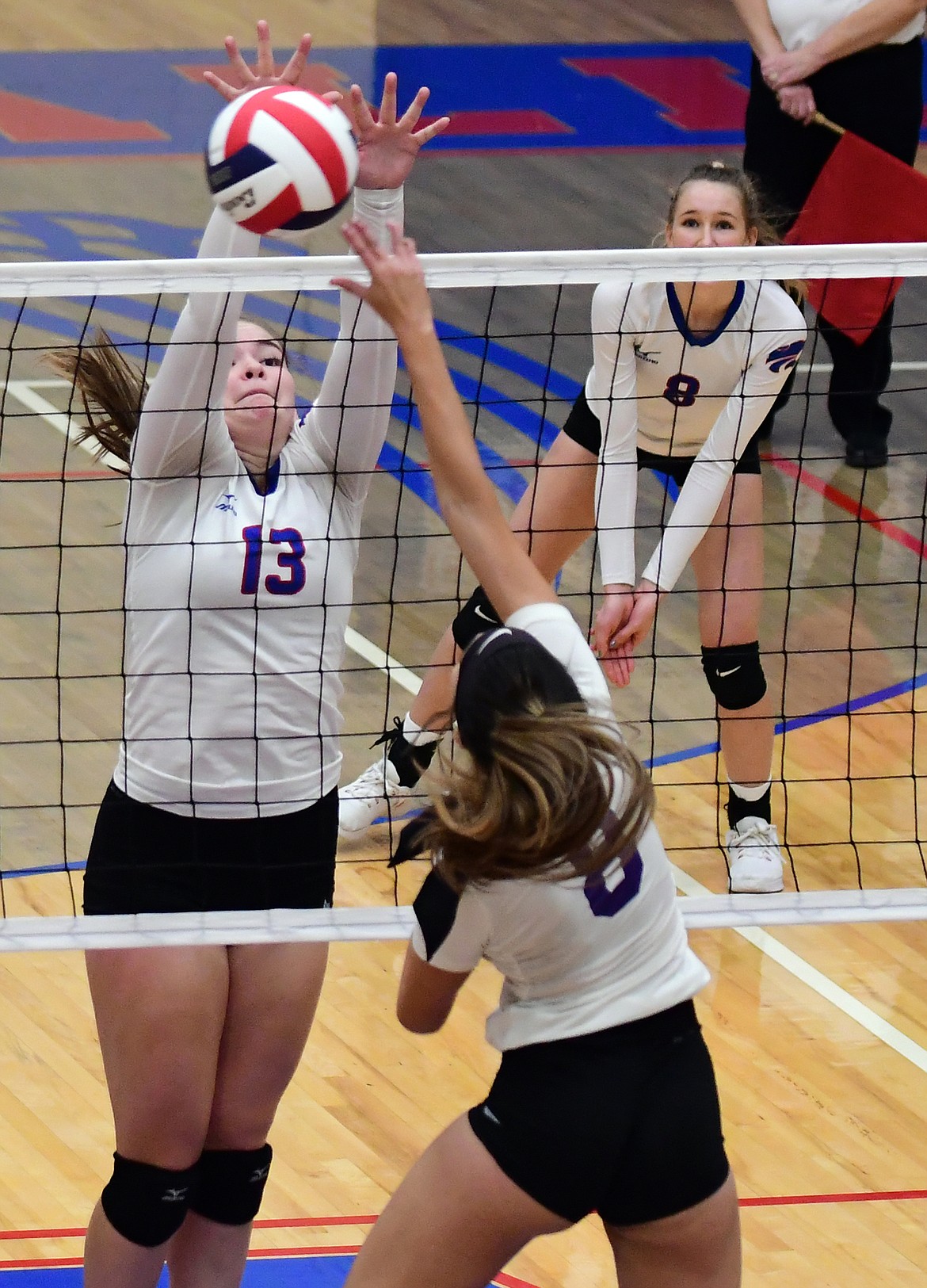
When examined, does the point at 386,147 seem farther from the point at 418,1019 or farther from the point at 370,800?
the point at 370,800

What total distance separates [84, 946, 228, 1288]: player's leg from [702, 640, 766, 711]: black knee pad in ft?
6.52

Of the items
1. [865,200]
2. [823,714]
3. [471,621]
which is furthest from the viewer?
[865,200]

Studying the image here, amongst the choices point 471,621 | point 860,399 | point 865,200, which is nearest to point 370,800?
point 471,621

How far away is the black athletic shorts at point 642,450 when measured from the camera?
4359mm

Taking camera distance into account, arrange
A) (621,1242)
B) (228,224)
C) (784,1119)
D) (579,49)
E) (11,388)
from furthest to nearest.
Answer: (579,49)
(11,388)
(784,1119)
(228,224)
(621,1242)

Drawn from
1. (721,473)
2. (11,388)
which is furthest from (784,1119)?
(11,388)

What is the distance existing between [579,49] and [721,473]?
803cm

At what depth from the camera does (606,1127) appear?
2.39 meters

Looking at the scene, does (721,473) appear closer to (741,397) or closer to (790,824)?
(741,397)

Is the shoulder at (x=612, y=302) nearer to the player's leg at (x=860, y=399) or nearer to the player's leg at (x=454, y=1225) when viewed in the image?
the player's leg at (x=454, y=1225)

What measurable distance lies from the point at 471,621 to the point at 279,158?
6.78ft

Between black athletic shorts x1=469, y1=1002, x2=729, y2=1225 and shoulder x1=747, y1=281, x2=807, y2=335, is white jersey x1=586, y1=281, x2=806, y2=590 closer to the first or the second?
shoulder x1=747, y1=281, x2=807, y2=335

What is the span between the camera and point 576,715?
7.47 ft

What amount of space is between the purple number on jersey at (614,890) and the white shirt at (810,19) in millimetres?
4772
